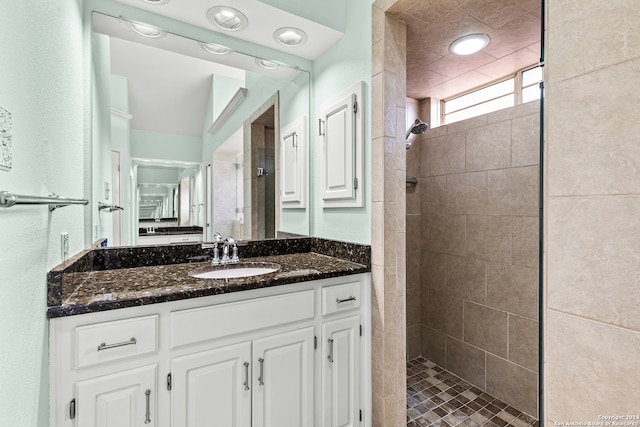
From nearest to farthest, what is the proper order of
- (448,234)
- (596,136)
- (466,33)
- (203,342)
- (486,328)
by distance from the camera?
(596,136) < (203,342) < (466,33) < (486,328) < (448,234)

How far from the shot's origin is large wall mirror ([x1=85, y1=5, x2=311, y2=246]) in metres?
1.53

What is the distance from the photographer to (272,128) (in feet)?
6.93

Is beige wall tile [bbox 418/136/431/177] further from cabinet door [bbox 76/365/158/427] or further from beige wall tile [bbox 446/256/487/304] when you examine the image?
cabinet door [bbox 76/365/158/427]

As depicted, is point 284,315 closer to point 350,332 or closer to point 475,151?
point 350,332

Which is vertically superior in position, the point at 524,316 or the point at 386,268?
the point at 386,268

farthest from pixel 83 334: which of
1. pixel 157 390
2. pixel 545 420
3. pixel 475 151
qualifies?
pixel 475 151

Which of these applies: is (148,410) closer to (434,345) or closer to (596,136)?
(596,136)

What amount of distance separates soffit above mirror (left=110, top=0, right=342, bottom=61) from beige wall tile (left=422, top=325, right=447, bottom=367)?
2.33 metres

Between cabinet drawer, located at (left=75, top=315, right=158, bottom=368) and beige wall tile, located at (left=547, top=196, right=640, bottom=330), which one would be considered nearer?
beige wall tile, located at (left=547, top=196, right=640, bottom=330)

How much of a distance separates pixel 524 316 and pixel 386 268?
1096mm

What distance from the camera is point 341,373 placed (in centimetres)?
144

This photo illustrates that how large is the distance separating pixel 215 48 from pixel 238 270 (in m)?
1.33

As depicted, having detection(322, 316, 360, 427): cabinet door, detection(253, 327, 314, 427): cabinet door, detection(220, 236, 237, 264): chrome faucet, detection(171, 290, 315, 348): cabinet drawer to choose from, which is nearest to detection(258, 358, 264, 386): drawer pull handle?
detection(253, 327, 314, 427): cabinet door

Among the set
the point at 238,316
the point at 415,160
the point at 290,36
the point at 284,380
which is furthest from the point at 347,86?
the point at 284,380
